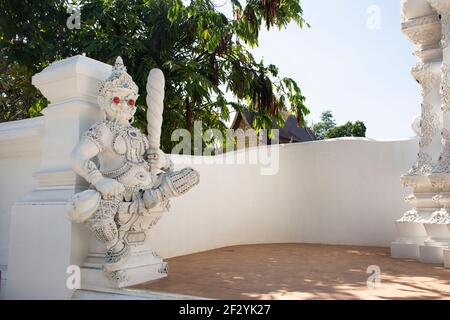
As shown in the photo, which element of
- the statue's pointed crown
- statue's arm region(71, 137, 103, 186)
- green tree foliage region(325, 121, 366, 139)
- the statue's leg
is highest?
green tree foliage region(325, 121, 366, 139)

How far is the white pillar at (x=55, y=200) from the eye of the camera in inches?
100

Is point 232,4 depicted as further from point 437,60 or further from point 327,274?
point 327,274

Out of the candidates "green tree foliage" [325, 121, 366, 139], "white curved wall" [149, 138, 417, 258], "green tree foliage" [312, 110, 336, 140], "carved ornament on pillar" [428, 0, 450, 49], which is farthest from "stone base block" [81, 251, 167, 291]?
"green tree foliage" [312, 110, 336, 140]

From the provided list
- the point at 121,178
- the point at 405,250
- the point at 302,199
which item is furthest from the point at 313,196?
the point at 121,178

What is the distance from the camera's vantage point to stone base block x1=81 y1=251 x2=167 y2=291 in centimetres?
243

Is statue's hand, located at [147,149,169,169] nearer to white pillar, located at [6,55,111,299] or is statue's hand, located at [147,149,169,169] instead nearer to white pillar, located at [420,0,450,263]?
white pillar, located at [6,55,111,299]

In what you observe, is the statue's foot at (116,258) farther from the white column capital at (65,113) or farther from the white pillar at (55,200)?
the white column capital at (65,113)

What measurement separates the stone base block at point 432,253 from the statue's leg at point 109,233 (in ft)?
10.1

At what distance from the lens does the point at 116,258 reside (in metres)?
2.46

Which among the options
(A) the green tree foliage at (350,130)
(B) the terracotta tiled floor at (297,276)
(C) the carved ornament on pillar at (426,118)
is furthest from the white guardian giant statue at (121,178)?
(A) the green tree foliage at (350,130)

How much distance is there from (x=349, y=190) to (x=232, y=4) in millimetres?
5241

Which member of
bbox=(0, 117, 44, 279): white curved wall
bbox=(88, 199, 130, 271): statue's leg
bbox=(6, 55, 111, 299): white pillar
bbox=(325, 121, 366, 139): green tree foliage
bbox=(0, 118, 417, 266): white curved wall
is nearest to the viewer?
bbox=(88, 199, 130, 271): statue's leg

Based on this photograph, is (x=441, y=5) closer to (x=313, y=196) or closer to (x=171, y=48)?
(x=313, y=196)

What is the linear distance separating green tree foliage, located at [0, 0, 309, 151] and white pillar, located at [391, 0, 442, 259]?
3.42 metres
